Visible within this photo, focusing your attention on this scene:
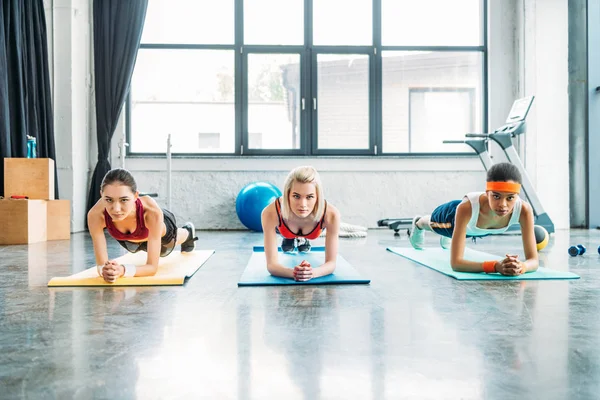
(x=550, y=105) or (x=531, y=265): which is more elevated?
(x=550, y=105)

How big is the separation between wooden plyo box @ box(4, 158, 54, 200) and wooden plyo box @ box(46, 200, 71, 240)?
137 mm

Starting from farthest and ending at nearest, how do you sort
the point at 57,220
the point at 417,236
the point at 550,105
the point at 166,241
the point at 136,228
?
1. the point at 550,105
2. the point at 57,220
3. the point at 417,236
4. the point at 166,241
5. the point at 136,228

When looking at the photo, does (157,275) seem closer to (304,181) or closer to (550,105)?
(304,181)

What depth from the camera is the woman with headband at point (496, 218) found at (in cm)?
243

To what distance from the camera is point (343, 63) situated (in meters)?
6.68

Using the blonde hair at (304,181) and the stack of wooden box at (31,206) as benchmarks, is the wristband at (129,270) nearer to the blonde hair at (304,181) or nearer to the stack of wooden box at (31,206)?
the blonde hair at (304,181)

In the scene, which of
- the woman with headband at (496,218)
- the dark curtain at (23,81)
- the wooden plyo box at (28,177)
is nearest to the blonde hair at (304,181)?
the woman with headband at (496,218)

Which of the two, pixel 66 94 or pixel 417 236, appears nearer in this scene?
pixel 417 236

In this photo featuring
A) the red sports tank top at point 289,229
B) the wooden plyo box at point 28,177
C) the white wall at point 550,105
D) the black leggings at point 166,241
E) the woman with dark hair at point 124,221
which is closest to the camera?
the woman with dark hair at point 124,221

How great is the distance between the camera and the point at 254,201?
19.4 feet

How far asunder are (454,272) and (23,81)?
180 inches

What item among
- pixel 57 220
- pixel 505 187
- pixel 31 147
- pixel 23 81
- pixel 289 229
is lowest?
pixel 57 220

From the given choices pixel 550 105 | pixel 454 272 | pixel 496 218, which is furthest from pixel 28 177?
pixel 550 105

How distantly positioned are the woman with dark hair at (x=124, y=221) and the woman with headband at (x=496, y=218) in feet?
4.76
